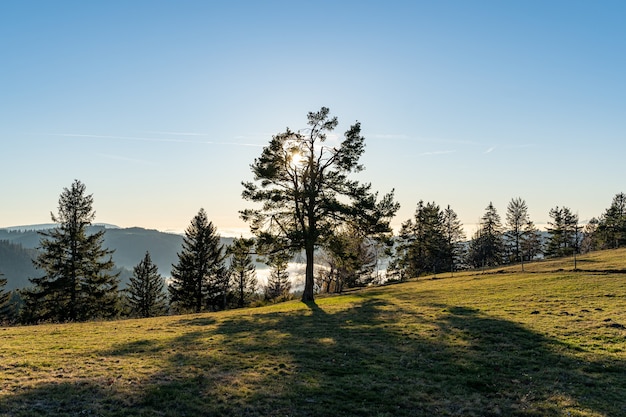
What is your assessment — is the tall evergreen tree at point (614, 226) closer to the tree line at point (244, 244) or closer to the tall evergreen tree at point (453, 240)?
the tall evergreen tree at point (453, 240)

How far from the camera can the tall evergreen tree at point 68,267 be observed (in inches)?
1596

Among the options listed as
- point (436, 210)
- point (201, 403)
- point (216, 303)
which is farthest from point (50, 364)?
point (436, 210)

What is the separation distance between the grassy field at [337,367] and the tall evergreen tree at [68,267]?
23.9 meters

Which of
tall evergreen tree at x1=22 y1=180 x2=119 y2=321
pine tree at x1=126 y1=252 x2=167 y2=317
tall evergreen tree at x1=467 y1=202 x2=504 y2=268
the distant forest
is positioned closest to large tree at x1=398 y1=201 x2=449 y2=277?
the distant forest

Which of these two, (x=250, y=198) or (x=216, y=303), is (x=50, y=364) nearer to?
(x=250, y=198)

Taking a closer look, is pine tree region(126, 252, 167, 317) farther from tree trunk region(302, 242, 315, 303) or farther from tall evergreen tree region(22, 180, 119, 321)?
tree trunk region(302, 242, 315, 303)

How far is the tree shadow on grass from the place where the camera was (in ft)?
28.5

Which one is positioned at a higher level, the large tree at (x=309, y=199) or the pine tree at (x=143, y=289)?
the large tree at (x=309, y=199)

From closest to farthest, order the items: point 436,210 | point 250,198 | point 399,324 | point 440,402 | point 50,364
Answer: point 440,402
point 50,364
point 399,324
point 250,198
point 436,210

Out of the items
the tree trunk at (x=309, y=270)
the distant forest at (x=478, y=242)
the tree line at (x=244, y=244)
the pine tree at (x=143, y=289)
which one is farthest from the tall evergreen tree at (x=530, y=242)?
the pine tree at (x=143, y=289)

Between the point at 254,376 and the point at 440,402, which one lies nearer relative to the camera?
the point at 440,402

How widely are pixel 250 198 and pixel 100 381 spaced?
933 inches

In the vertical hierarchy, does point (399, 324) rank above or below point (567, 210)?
below

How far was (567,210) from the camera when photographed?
93.5 metres
